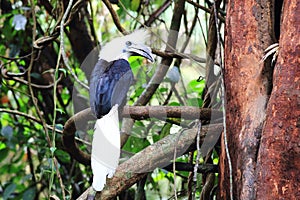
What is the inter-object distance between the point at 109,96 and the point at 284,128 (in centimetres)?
30

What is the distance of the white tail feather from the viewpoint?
0.97 metres

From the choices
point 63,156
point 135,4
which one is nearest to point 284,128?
point 135,4

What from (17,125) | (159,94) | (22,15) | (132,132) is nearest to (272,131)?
(132,132)

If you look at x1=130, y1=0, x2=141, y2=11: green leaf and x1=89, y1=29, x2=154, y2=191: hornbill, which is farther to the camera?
x1=130, y1=0, x2=141, y2=11: green leaf

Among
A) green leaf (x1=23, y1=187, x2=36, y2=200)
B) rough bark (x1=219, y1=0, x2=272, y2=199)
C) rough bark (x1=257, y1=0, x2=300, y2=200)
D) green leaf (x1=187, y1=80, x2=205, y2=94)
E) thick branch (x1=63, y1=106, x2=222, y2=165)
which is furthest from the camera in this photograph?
green leaf (x1=23, y1=187, x2=36, y2=200)

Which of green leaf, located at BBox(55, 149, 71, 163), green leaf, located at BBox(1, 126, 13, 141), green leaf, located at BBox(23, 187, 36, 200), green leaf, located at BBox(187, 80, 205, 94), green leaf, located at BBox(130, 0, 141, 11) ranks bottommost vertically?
green leaf, located at BBox(23, 187, 36, 200)

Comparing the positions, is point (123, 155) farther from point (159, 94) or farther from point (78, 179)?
point (78, 179)

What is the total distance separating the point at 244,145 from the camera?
3.30 feet

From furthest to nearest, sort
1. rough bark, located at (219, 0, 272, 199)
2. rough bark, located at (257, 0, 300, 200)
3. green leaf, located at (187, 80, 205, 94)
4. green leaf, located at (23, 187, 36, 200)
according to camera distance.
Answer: green leaf, located at (23, 187, 36, 200)
green leaf, located at (187, 80, 205, 94)
rough bark, located at (219, 0, 272, 199)
rough bark, located at (257, 0, 300, 200)

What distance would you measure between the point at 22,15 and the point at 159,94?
22.4 inches

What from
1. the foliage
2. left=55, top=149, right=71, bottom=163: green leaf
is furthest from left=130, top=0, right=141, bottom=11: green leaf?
left=55, top=149, right=71, bottom=163: green leaf

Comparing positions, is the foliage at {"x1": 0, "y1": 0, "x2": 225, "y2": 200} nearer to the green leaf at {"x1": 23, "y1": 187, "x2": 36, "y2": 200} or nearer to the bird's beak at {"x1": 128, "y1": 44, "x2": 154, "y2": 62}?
the green leaf at {"x1": 23, "y1": 187, "x2": 36, "y2": 200}

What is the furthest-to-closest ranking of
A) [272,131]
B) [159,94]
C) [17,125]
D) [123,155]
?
[17,125]
[159,94]
[123,155]
[272,131]

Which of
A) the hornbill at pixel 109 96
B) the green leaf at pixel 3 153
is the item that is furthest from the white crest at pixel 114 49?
the green leaf at pixel 3 153
